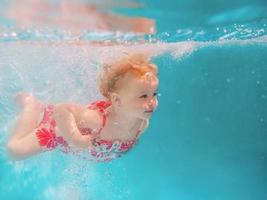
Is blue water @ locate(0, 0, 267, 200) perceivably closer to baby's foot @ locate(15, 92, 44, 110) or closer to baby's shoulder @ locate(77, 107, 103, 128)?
baby's foot @ locate(15, 92, 44, 110)

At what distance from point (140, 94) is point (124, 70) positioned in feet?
1.24

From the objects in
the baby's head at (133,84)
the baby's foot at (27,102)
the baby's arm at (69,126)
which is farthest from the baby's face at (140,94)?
the baby's foot at (27,102)

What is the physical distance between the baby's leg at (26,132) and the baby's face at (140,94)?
1497 millimetres

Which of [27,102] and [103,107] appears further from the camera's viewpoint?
[27,102]

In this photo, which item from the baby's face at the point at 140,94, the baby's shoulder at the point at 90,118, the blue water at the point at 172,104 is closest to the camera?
the baby's face at the point at 140,94

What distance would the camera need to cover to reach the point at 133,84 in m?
5.63

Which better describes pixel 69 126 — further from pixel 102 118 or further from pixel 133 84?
pixel 133 84

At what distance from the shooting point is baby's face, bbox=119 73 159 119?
5.61 m

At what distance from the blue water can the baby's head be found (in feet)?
5.75

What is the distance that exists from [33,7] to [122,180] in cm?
721

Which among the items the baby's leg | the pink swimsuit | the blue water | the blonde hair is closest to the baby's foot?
the baby's leg

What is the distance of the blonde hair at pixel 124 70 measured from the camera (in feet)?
18.5

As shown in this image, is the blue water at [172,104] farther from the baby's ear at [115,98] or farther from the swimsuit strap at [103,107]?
the baby's ear at [115,98]

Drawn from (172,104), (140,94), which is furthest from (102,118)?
(172,104)
